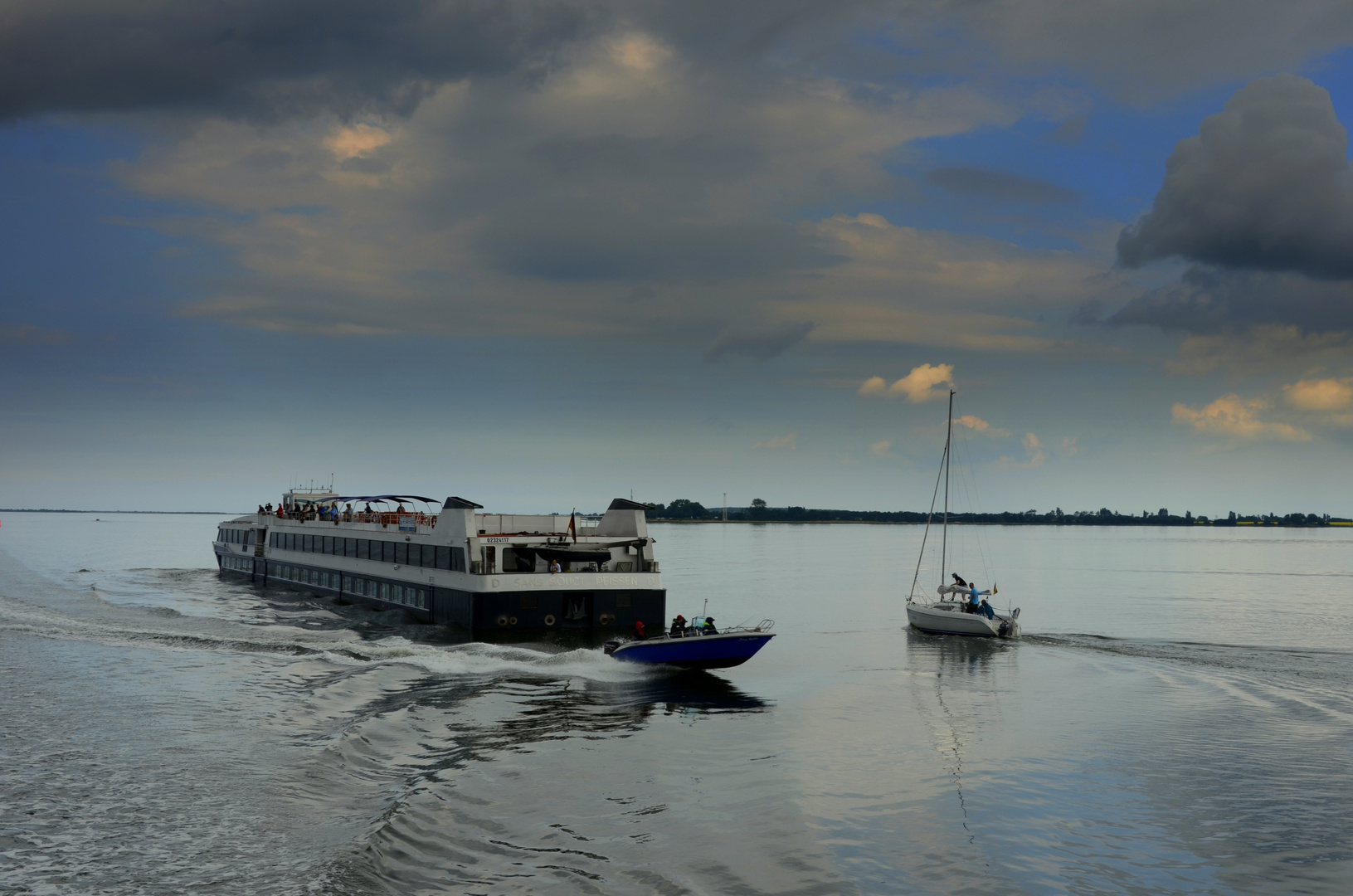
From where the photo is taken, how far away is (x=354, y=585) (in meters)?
61.8

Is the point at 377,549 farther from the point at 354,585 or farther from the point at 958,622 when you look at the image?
the point at 958,622

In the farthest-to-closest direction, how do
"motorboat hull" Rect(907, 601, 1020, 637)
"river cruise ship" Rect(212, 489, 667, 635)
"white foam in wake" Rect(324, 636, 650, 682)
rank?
"motorboat hull" Rect(907, 601, 1020, 637) → "river cruise ship" Rect(212, 489, 667, 635) → "white foam in wake" Rect(324, 636, 650, 682)

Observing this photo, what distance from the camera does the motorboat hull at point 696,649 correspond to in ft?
117

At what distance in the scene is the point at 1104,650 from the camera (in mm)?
47719

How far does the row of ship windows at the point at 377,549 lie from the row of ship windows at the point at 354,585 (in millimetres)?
1494

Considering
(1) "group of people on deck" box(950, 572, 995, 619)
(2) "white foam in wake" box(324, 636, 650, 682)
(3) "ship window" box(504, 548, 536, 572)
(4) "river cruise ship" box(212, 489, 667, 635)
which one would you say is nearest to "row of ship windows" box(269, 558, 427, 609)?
(4) "river cruise ship" box(212, 489, 667, 635)

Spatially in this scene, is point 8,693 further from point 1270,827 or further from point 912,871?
point 1270,827

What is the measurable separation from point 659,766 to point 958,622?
34390 millimetres

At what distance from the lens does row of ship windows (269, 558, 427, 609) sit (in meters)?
52.8

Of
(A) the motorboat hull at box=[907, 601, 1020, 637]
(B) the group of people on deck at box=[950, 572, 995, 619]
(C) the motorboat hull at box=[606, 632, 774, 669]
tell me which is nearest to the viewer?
(C) the motorboat hull at box=[606, 632, 774, 669]

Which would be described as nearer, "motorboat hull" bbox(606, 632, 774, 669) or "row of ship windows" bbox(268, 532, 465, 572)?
"motorboat hull" bbox(606, 632, 774, 669)

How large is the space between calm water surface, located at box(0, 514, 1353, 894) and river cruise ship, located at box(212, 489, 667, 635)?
257cm

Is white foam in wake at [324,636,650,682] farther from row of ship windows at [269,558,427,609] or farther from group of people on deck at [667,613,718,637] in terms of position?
row of ship windows at [269,558,427,609]

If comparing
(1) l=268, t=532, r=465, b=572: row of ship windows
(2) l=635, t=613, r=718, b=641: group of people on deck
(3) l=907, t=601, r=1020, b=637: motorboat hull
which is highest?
(1) l=268, t=532, r=465, b=572: row of ship windows
